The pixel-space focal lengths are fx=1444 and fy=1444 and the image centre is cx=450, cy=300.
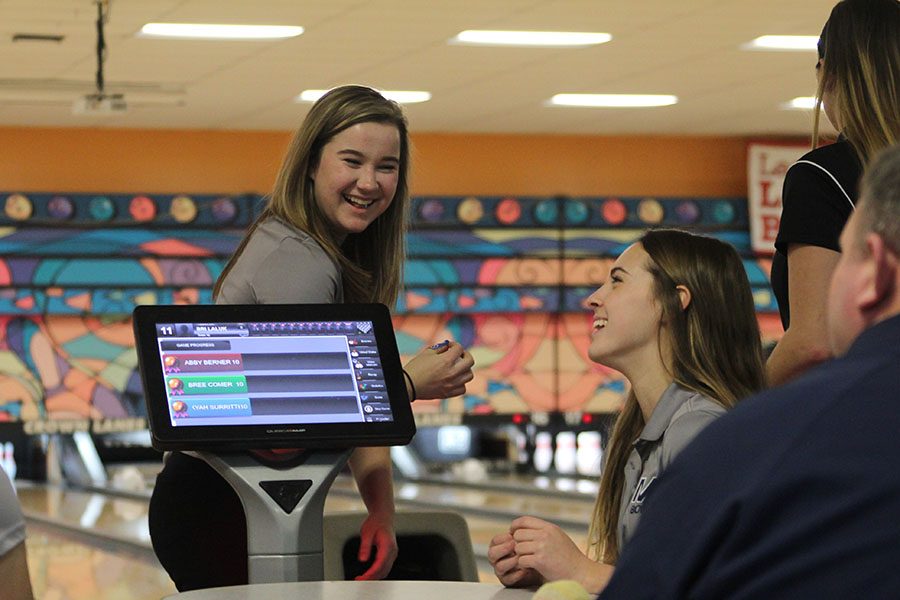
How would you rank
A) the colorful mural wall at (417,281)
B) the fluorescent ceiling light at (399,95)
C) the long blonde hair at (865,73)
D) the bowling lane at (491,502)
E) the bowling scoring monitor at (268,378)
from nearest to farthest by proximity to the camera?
the bowling scoring monitor at (268,378)
the long blonde hair at (865,73)
the bowling lane at (491,502)
the fluorescent ceiling light at (399,95)
the colorful mural wall at (417,281)

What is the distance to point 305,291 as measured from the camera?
2.08 meters

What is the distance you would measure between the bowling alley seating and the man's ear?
1.53m

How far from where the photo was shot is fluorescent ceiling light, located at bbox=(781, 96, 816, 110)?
873 cm

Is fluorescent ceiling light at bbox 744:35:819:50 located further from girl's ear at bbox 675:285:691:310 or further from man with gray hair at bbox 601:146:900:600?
man with gray hair at bbox 601:146:900:600

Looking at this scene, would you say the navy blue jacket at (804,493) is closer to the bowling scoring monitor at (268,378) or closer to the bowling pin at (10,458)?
the bowling scoring monitor at (268,378)

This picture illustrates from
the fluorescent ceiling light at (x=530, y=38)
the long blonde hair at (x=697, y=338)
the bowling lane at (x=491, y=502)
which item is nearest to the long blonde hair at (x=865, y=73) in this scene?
the long blonde hair at (x=697, y=338)

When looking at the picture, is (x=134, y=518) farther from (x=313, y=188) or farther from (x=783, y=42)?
(x=313, y=188)

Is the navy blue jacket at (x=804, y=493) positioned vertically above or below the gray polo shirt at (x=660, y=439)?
above

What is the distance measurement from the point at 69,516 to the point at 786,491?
7.97 metres

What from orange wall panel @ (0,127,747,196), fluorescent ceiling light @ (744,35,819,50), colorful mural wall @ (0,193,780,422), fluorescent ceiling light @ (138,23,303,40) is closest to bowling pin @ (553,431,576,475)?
colorful mural wall @ (0,193,780,422)

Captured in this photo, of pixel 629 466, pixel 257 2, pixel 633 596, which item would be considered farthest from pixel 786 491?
pixel 257 2

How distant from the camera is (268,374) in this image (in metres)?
1.86

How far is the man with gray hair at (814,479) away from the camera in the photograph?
0.93 metres

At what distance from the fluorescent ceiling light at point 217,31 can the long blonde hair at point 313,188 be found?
4.60 meters
